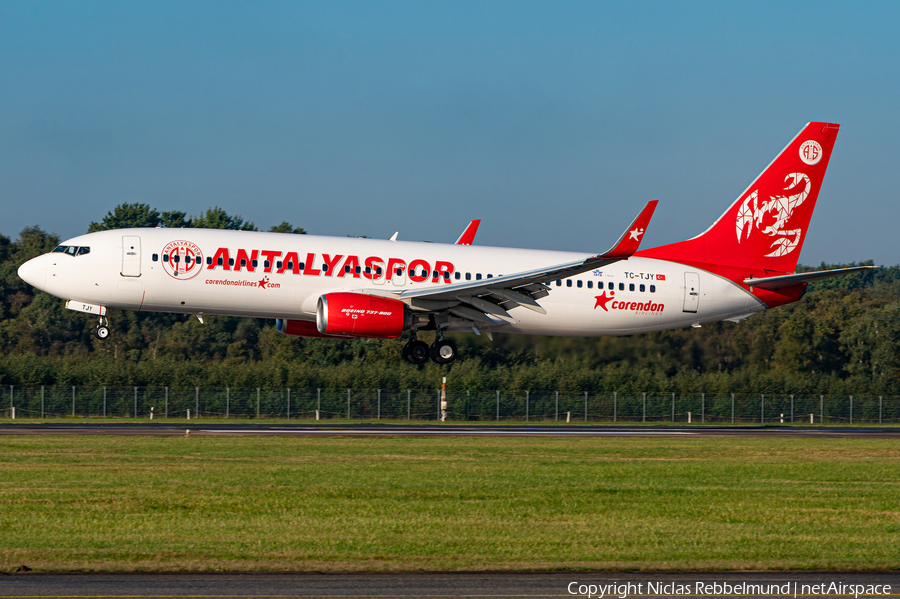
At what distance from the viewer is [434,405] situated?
62406 millimetres

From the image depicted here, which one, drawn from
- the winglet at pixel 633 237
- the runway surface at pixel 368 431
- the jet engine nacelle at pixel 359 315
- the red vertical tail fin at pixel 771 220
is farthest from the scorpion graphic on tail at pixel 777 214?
the jet engine nacelle at pixel 359 315

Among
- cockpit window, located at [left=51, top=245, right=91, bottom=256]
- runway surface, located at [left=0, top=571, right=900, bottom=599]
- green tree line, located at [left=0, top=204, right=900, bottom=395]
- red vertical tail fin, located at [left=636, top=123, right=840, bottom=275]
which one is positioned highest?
red vertical tail fin, located at [left=636, top=123, right=840, bottom=275]

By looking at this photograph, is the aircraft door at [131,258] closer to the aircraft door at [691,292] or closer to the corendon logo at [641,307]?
the corendon logo at [641,307]

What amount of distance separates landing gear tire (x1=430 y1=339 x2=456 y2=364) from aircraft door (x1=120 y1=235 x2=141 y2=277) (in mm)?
11246

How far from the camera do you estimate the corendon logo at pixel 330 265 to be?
36562mm

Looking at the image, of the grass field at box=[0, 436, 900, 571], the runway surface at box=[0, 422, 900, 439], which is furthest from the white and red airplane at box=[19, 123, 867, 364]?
the grass field at box=[0, 436, 900, 571]

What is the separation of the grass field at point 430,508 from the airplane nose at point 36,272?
5673mm

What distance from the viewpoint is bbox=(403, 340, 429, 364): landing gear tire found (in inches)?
1571

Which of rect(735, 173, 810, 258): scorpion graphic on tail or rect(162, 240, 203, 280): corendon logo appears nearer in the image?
rect(162, 240, 203, 280): corendon logo

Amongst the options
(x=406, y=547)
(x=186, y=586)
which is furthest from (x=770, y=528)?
(x=186, y=586)

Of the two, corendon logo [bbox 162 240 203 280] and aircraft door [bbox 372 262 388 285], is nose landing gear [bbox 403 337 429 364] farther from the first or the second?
corendon logo [bbox 162 240 203 280]

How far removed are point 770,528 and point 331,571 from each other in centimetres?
876

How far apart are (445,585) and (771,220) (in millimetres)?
34891

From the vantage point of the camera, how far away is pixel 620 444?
1503 inches
